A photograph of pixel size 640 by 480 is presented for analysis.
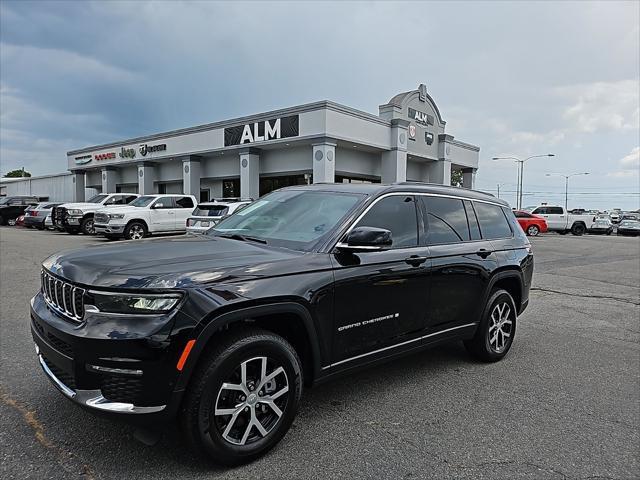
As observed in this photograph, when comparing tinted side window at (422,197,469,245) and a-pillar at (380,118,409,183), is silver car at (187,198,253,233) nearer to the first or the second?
tinted side window at (422,197,469,245)

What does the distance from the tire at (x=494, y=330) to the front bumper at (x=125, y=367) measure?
3266mm

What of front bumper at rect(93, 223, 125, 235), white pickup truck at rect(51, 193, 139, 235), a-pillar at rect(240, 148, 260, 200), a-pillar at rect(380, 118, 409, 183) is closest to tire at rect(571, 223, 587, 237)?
a-pillar at rect(380, 118, 409, 183)

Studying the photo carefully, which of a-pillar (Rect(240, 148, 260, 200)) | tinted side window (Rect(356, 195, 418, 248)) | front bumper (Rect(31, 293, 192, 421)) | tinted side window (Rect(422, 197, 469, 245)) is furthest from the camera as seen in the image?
a-pillar (Rect(240, 148, 260, 200))

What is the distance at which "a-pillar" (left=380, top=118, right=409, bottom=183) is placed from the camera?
28641 mm

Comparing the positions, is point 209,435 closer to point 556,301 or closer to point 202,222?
point 556,301

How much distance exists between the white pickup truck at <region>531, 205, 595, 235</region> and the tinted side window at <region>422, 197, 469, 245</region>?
3267 centimetres

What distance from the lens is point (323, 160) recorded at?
987 inches

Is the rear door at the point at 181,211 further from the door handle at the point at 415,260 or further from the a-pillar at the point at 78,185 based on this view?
the a-pillar at the point at 78,185

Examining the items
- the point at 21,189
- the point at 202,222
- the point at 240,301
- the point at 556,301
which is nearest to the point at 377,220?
the point at 240,301

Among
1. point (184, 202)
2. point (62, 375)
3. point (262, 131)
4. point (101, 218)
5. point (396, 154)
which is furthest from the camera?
point (396, 154)

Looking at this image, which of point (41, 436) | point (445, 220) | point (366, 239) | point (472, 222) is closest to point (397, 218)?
point (445, 220)

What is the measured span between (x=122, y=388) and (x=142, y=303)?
47 centimetres

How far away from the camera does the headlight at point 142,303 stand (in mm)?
2562

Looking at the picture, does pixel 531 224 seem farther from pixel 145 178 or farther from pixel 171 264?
pixel 171 264
